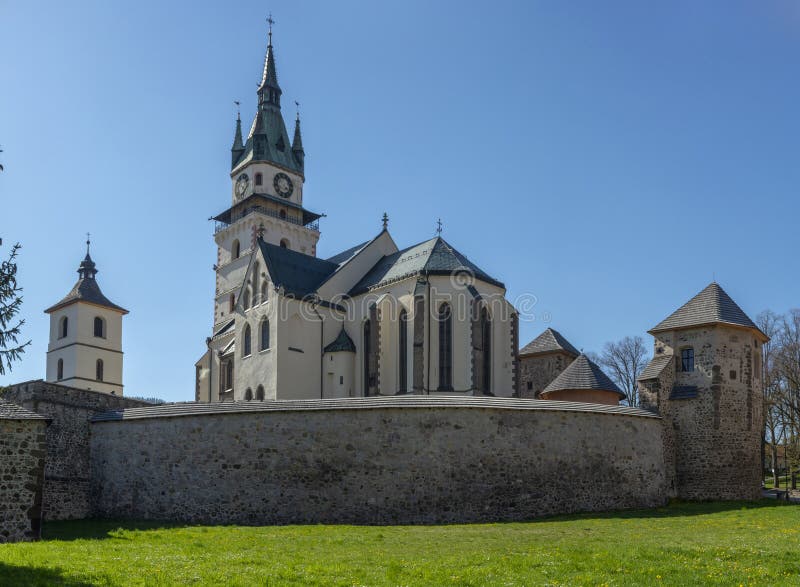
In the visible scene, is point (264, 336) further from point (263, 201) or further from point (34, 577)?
point (34, 577)

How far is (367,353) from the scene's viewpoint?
43.0 metres

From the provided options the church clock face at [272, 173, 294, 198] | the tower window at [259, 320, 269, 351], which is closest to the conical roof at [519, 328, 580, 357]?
the tower window at [259, 320, 269, 351]

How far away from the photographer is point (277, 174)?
62.3m

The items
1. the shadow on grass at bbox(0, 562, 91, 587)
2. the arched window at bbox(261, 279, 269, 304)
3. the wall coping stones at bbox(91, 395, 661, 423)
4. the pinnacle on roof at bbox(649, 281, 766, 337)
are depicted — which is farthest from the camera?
the arched window at bbox(261, 279, 269, 304)

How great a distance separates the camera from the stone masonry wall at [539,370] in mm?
43750

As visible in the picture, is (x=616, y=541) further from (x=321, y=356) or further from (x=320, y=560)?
(x=321, y=356)

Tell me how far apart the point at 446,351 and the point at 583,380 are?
6489mm

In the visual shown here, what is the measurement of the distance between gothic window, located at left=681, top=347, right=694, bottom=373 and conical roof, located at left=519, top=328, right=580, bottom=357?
820 centimetres

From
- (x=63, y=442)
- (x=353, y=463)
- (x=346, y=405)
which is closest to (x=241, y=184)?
(x=63, y=442)

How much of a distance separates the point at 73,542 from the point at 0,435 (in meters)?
4.04

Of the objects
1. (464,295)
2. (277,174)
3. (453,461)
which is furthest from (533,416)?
(277,174)

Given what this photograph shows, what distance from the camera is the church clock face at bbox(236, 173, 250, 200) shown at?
62031 mm

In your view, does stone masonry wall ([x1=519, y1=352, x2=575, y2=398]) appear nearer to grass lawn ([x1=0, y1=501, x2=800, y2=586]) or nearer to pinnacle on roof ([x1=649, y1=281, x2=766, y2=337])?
pinnacle on roof ([x1=649, y1=281, x2=766, y2=337])

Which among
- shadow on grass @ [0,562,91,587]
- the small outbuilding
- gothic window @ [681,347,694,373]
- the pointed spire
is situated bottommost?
shadow on grass @ [0,562,91,587]
